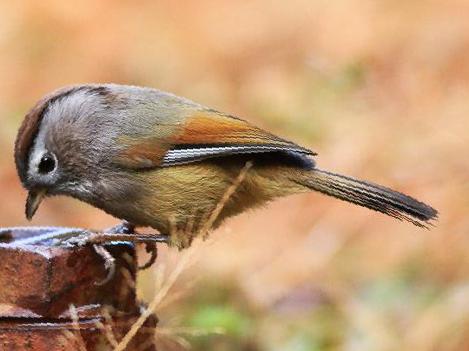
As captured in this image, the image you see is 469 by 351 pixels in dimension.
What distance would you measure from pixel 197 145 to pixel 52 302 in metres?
1.27

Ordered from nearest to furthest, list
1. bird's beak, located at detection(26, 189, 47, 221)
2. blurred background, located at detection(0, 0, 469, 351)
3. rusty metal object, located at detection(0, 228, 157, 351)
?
rusty metal object, located at detection(0, 228, 157, 351) < bird's beak, located at detection(26, 189, 47, 221) < blurred background, located at detection(0, 0, 469, 351)

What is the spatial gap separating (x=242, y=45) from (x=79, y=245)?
760 cm

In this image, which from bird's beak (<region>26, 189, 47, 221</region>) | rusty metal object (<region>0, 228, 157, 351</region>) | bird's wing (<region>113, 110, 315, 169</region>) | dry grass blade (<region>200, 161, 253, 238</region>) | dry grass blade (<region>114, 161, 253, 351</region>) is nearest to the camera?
rusty metal object (<region>0, 228, 157, 351</region>)

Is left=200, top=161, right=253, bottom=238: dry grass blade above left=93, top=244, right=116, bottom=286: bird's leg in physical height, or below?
above

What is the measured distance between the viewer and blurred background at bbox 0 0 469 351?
18.9 ft

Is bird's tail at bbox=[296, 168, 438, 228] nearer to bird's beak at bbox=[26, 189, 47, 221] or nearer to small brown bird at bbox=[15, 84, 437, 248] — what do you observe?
small brown bird at bbox=[15, 84, 437, 248]

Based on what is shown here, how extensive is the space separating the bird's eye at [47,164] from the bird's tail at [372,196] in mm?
936

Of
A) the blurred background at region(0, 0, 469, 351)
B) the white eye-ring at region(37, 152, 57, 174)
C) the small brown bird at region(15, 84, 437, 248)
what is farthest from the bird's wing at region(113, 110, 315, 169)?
the blurred background at region(0, 0, 469, 351)

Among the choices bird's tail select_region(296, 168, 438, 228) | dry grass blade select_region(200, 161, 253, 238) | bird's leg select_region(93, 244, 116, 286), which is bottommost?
bird's leg select_region(93, 244, 116, 286)

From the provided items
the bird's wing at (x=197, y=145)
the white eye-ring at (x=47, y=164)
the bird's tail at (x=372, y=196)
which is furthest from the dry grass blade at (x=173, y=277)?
the white eye-ring at (x=47, y=164)

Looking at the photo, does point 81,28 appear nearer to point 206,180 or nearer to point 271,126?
point 271,126

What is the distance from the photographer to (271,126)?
27.2 ft

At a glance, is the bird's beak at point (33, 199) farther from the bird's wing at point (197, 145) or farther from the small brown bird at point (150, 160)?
the bird's wing at point (197, 145)

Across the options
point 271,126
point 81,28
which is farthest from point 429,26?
point 81,28
